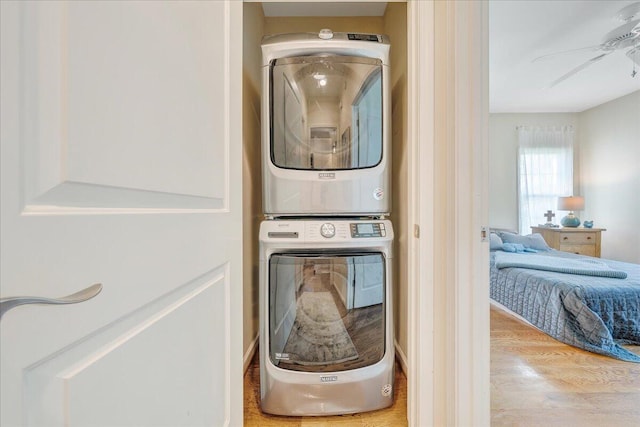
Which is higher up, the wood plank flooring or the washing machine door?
the washing machine door

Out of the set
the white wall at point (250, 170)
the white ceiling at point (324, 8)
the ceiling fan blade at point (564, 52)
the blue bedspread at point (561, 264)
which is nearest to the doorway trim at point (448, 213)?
the white wall at point (250, 170)

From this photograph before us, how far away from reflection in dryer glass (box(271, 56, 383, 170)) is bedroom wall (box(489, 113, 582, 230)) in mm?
4012

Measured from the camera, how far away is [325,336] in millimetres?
1506

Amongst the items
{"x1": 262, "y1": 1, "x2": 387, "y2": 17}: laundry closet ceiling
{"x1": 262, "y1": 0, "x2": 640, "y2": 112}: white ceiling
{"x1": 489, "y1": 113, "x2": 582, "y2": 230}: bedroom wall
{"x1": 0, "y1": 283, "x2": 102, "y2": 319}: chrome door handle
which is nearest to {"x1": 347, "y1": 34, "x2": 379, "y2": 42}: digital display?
{"x1": 262, "y1": 0, "x2": 640, "y2": 112}: white ceiling

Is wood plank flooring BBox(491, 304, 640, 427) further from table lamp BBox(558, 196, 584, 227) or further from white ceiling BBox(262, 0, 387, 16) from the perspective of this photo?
table lamp BBox(558, 196, 584, 227)

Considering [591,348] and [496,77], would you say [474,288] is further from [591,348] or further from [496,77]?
[496,77]

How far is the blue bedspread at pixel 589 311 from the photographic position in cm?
211

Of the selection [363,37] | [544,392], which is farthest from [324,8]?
[544,392]

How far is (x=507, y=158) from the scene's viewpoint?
4.88 metres

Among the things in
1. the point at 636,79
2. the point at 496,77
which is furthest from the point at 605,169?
the point at 496,77

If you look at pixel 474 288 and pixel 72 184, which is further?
pixel 474 288

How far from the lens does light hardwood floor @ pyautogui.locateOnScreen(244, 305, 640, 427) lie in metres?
1.47

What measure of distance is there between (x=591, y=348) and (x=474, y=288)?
1.72 metres

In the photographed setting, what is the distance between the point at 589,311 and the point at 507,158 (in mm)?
3293
